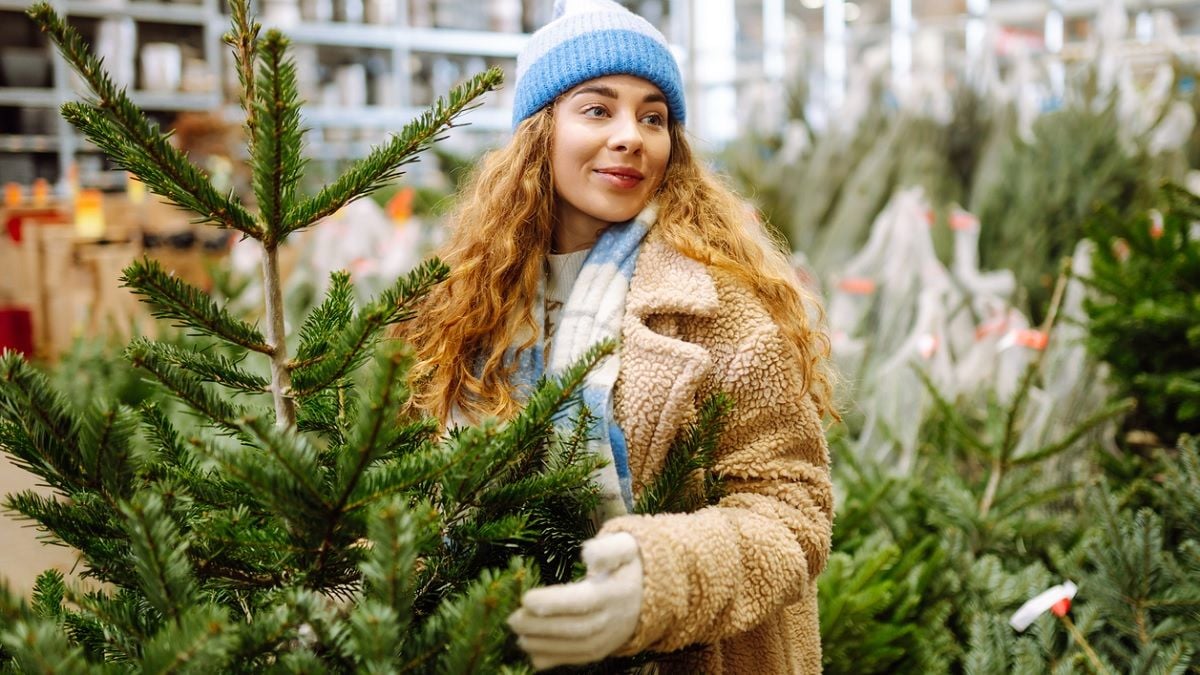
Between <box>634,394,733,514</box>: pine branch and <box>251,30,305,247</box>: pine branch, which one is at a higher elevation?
<box>251,30,305,247</box>: pine branch

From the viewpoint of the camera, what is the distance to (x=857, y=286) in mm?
2762

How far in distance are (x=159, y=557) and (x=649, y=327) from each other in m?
0.58

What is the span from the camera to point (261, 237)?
805 millimetres

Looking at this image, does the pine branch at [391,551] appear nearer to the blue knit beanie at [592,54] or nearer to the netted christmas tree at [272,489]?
the netted christmas tree at [272,489]

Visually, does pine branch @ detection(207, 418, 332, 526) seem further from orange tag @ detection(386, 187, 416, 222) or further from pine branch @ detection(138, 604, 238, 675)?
orange tag @ detection(386, 187, 416, 222)

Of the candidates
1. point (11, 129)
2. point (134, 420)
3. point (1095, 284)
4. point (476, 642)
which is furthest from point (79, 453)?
point (11, 129)

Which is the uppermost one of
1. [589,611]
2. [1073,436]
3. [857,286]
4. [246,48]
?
[246,48]

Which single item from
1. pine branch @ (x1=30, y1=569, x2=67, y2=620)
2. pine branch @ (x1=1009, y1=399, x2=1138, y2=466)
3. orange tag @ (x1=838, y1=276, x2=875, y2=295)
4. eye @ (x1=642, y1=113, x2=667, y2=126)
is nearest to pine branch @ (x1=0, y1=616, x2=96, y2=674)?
pine branch @ (x1=30, y1=569, x2=67, y2=620)

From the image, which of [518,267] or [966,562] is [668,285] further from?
[966,562]

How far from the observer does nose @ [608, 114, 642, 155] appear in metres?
1.16

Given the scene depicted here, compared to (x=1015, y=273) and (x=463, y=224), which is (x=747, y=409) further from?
(x=1015, y=273)

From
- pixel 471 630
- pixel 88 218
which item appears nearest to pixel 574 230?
pixel 471 630

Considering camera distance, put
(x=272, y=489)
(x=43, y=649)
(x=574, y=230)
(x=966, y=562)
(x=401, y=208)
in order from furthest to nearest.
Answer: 1. (x=401, y=208)
2. (x=966, y=562)
3. (x=574, y=230)
4. (x=272, y=489)
5. (x=43, y=649)

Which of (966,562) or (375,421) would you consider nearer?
(375,421)
